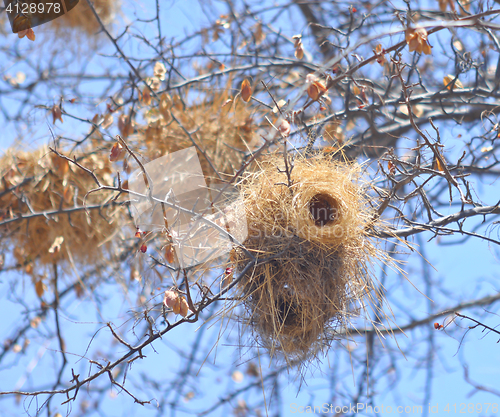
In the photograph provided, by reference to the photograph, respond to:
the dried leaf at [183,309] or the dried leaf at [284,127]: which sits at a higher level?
the dried leaf at [284,127]

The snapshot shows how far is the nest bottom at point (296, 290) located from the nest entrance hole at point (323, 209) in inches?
4.7

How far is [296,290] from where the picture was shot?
5.14ft

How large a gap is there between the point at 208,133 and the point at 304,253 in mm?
1174

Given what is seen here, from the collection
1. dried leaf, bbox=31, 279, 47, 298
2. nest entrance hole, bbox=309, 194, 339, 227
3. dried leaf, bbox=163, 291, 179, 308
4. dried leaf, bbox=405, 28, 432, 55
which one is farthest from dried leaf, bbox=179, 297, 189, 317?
dried leaf, bbox=31, 279, 47, 298

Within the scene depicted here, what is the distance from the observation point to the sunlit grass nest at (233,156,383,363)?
1567 mm

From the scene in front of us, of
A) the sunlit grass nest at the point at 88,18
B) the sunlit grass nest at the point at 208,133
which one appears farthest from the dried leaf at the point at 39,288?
the sunlit grass nest at the point at 88,18

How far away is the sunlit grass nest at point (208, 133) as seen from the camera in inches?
95.4

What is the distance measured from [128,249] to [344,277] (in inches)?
61.1

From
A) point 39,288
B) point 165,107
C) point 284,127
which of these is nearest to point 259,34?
point 165,107

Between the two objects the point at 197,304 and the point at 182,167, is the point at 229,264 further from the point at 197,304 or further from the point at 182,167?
the point at 182,167

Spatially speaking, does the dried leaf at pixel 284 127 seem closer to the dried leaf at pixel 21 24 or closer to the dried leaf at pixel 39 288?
the dried leaf at pixel 21 24

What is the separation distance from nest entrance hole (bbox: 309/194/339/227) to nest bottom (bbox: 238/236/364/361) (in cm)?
12

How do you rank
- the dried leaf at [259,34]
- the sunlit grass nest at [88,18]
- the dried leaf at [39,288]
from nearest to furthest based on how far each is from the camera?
Answer: the dried leaf at [39,288] < the dried leaf at [259,34] < the sunlit grass nest at [88,18]

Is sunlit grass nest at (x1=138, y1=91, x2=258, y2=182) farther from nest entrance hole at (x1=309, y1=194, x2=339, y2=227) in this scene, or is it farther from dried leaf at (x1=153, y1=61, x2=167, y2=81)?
nest entrance hole at (x1=309, y1=194, x2=339, y2=227)
